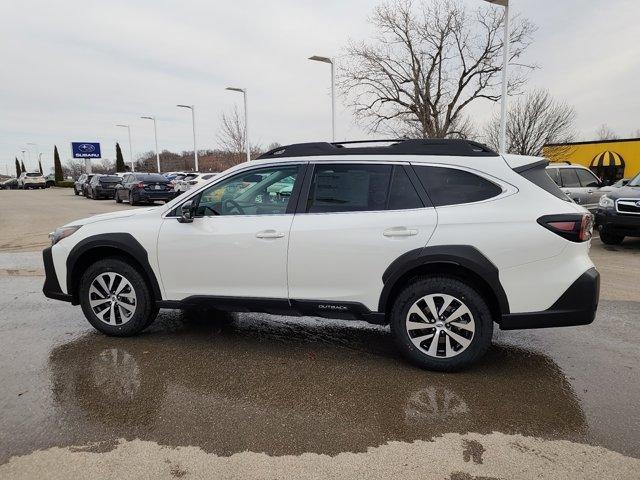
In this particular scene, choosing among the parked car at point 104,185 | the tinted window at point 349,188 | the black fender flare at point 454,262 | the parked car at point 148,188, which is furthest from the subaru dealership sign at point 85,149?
the black fender flare at point 454,262

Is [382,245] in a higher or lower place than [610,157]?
lower

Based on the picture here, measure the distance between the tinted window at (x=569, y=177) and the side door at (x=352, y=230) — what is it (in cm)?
980

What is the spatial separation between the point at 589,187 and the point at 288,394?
456 inches

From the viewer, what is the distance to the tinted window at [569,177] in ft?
39.5

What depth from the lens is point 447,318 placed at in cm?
381

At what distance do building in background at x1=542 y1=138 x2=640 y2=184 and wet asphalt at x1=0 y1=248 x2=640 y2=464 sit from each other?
78.3ft

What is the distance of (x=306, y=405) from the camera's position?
338cm

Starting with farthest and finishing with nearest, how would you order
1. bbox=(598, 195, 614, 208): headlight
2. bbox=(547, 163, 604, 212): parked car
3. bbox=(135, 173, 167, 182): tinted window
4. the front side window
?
bbox=(135, 173, 167, 182): tinted window < bbox=(547, 163, 604, 212): parked car < bbox=(598, 195, 614, 208): headlight < the front side window

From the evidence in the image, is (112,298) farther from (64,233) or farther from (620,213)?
(620,213)

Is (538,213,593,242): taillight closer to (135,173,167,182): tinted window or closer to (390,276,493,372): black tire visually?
(390,276,493,372): black tire

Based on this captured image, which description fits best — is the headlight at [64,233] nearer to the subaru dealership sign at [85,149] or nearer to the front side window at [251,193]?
the front side window at [251,193]

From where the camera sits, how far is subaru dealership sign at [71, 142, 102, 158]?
54.5 metres

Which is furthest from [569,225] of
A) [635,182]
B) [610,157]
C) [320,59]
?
[610,157]

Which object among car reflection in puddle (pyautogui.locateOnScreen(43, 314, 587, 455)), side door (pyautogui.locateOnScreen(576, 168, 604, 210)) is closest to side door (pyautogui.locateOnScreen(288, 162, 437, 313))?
car reflection in puddle (pyautogui.locateOnScreen(43, 314, 587, 455))
